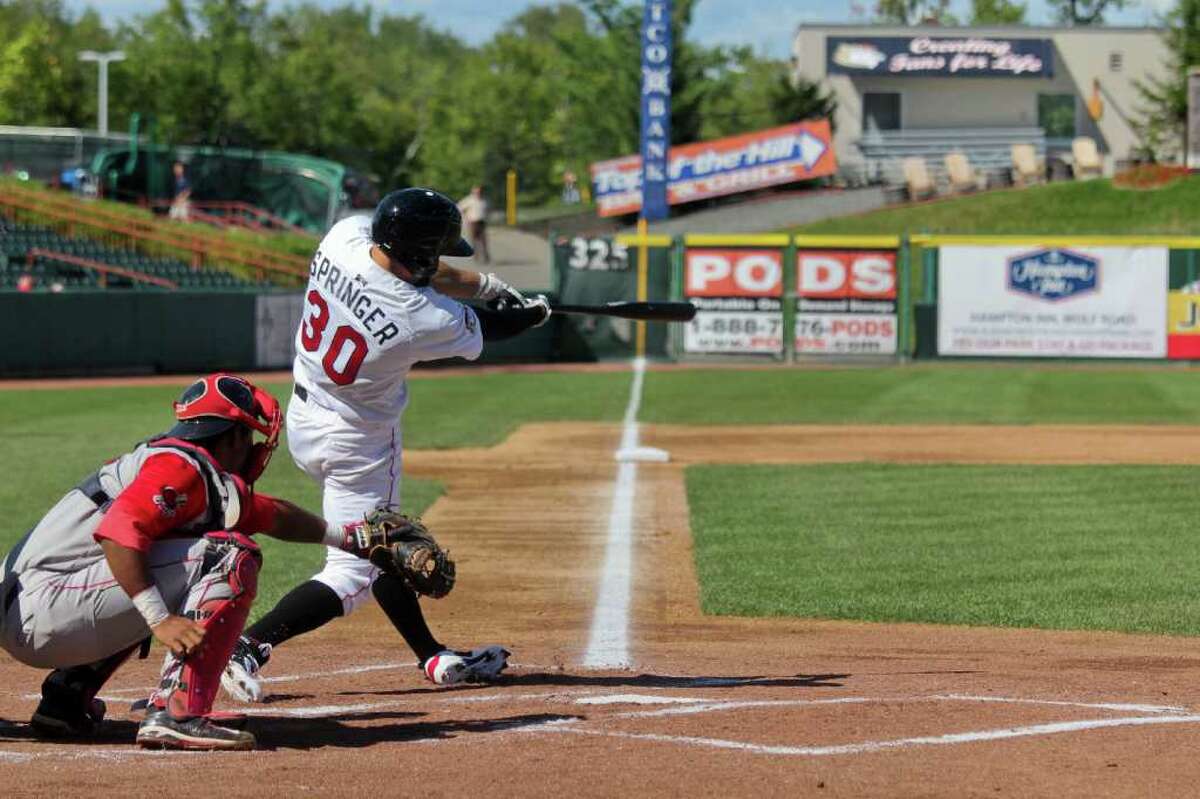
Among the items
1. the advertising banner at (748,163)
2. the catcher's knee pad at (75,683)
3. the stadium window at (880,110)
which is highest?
the stadium window at (880,110)

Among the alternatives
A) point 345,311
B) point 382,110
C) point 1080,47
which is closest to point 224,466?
point 345,311

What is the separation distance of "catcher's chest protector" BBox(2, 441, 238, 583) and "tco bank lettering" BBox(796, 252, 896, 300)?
84.6 ft

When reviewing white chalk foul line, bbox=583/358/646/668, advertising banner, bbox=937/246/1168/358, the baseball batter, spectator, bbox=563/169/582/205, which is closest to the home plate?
white chalk foul line, bbox=583/358/646/668

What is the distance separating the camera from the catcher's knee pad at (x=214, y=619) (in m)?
5.28

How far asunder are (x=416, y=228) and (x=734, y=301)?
24.8 meters

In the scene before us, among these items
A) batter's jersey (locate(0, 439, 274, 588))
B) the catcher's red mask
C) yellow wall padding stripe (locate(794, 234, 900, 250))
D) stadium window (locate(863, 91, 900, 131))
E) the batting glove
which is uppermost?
stadium window (locate(863, 91, 900, 131))

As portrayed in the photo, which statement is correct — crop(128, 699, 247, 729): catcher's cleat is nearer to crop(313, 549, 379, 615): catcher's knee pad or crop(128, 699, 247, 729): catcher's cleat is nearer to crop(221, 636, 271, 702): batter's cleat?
crop(221, 636, 271, 702): batter's cleat

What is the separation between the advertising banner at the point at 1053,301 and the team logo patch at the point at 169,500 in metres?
26.5

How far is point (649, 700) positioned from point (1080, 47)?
6121 centimetres

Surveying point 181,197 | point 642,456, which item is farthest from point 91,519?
point 181,197

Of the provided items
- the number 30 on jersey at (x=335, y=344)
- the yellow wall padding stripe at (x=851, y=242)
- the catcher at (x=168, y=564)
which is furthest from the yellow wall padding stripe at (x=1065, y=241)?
the catcher at (x=168, y=564)

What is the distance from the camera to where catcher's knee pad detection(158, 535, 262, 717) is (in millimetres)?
5281

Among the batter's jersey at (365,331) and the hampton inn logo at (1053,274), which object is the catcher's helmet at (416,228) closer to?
the batter's jersey at (365,331)

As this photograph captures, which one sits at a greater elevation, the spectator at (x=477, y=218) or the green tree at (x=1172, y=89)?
the green tree at (x=1172, y=89)
